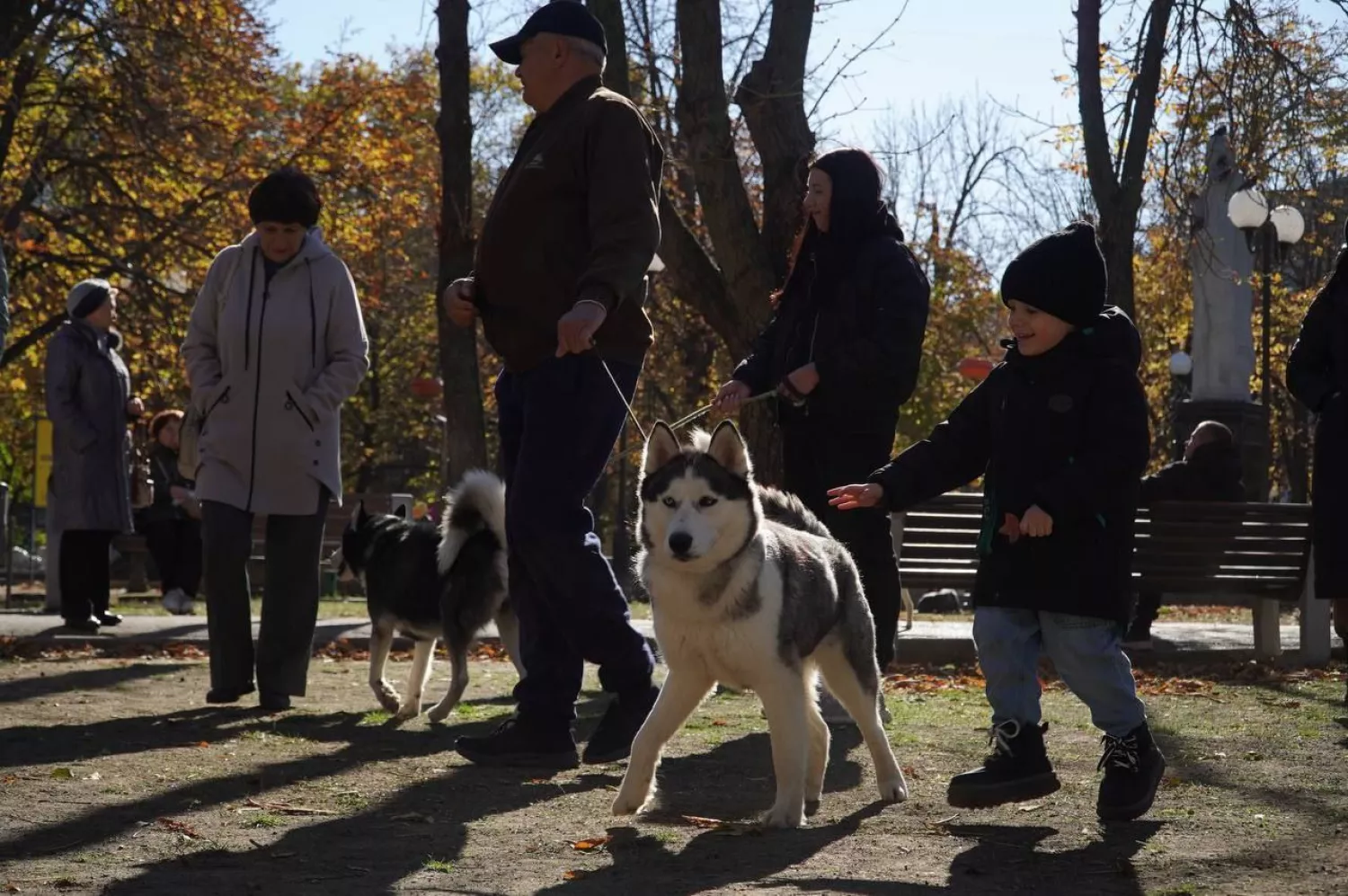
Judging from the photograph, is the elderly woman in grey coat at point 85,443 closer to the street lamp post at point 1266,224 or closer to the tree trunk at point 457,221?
the tree trunk at point 457,221

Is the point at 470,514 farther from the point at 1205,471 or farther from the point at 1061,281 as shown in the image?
the point at 1205,471

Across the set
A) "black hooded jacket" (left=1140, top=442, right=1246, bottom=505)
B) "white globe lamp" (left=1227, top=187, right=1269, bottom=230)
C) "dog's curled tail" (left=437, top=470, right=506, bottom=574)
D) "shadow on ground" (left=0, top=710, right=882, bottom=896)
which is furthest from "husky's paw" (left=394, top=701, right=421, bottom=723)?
"white globe lamp" (left=1227, top=187, right=1269, bottom=230)

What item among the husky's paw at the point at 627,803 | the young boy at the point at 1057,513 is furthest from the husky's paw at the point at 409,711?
the young boy at the point at 1057,513

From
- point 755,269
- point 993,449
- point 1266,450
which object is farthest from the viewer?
point 1266,450

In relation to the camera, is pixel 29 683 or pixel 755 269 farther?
pixel 755 269

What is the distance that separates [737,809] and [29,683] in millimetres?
5428

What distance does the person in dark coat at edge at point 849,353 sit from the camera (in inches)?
281

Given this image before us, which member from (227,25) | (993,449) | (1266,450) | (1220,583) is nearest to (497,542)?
(993,449)

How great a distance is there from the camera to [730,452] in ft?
18.4

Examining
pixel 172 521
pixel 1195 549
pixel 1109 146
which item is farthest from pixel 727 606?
pixel 172 521

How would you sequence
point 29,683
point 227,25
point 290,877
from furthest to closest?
point 227,25
point 29,683
point 290,877

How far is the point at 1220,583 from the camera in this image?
11.7m

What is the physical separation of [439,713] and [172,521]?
9820 millimetres

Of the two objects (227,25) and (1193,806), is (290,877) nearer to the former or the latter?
(1193,806)
